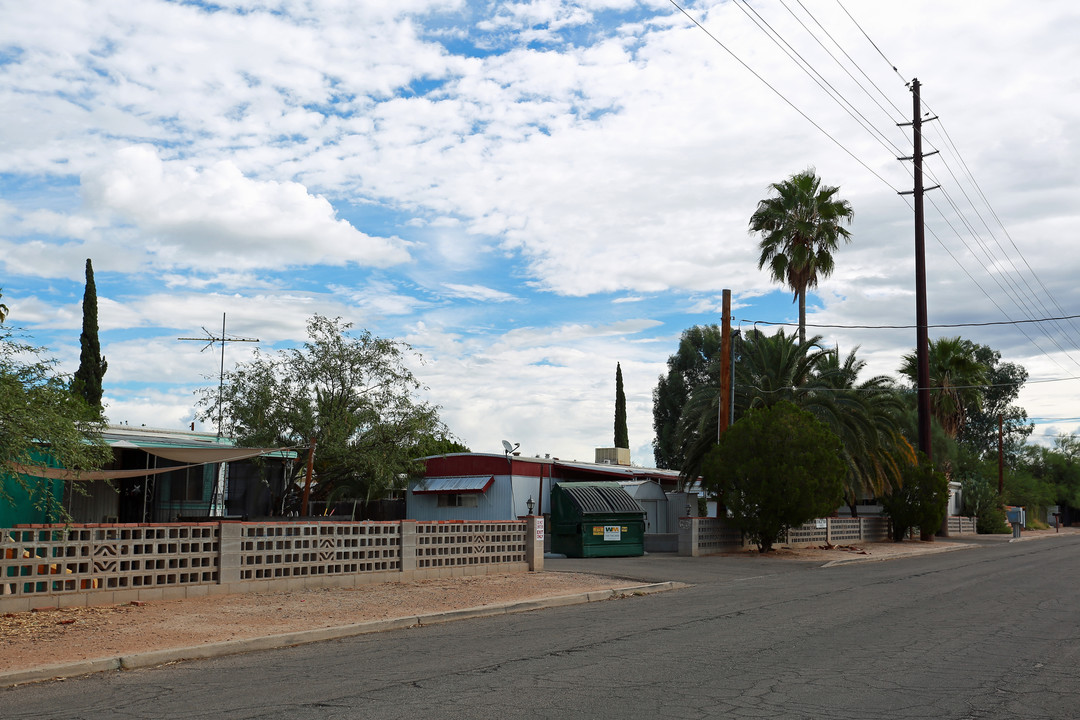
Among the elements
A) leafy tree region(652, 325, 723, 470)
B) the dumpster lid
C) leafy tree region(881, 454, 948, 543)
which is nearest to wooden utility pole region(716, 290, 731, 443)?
the dumpster lid

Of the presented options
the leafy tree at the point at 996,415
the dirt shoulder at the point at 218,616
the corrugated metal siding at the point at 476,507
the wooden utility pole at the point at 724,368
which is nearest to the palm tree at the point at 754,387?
the wooden utility pole at the point at 724,368

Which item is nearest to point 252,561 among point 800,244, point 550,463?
point 550,463

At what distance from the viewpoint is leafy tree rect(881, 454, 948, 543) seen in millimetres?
36906

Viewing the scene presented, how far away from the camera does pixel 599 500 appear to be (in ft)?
85.5

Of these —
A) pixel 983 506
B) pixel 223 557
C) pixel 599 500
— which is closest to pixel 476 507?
pixel 599 500

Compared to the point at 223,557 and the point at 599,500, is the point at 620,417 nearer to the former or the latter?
the point at 599,500

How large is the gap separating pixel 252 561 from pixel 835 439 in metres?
17.6

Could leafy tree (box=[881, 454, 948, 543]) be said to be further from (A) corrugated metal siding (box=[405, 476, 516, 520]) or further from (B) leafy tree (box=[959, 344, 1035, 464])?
(B) leafy tree (box=[959, 344, 1035, 464])

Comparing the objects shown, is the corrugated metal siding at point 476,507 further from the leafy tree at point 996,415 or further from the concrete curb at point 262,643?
the leafy tree at point 996,415

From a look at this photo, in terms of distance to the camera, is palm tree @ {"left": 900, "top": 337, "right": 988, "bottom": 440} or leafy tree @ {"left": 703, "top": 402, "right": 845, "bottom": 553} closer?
leafy tree @ {"left": 703, "top": 402, "right": 845, "bottom": 553}

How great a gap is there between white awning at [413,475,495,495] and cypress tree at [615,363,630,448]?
85.4 feet

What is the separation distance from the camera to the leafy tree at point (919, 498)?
36906 mm

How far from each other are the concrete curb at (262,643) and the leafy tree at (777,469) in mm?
11551

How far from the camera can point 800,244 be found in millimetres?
38094
